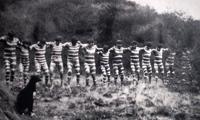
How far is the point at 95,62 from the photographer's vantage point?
17625 mm

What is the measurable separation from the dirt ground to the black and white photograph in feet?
0.09

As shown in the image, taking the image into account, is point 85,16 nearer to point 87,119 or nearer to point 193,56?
point 193,56

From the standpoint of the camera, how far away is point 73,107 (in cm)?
1114

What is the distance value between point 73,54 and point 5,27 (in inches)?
152

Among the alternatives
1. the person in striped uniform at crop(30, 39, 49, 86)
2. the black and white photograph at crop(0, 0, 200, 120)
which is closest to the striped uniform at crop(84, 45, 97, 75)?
the black and white photograph at crop(0, 0, 200, 120)

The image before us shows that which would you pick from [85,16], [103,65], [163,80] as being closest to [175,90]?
[163,80]

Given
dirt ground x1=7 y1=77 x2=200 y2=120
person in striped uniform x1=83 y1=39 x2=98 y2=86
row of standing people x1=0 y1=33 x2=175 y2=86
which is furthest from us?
person in striped uniform x1=83 y1=39 x2=98 y2=86

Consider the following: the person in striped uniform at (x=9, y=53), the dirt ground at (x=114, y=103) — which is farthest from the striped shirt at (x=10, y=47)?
the dirt ground at (x=114, y=103)

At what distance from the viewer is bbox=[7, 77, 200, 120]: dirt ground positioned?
10.6m

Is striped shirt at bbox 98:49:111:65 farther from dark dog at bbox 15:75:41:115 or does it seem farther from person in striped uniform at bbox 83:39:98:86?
dark dog at bbox 15:75:41:115

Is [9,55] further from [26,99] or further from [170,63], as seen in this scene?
[170,63]

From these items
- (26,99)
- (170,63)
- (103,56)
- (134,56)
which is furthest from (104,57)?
(26,99)

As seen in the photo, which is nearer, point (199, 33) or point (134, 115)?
point (134, 115)

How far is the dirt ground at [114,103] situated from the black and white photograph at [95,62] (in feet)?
0.09
